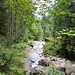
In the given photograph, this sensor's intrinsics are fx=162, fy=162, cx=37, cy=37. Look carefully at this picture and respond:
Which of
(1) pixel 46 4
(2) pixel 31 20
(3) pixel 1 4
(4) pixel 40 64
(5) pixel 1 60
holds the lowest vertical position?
(4) pixel 40 64

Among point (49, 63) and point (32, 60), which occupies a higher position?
point (49, 63)

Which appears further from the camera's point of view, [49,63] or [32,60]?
[32,60]

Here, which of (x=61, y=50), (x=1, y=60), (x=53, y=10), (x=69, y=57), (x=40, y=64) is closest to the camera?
(x=53, y=10)

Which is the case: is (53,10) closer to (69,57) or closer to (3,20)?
(69,57)

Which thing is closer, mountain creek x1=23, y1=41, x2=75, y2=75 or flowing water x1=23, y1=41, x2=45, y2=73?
mountain creek x1=23, y1=41, x2=75, y2=75

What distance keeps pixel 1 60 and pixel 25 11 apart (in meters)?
1.94

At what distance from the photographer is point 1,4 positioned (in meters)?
14.8

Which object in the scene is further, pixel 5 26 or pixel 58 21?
pixel 58 21

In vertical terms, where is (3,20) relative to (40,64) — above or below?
above

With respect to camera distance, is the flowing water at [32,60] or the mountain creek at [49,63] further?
the flowing water at [32,60]

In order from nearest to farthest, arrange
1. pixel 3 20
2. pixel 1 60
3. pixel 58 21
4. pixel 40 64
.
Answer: pixel 1 60 → pixel 40 64 → pixel 3 20 → pixel 58 21

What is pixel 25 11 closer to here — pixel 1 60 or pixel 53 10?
pixel 53 10

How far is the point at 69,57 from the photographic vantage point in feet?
43.0

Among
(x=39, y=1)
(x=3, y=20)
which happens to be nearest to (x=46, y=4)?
(x=39, y=1)
